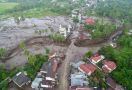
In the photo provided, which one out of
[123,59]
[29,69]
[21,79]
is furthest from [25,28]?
[123,59]

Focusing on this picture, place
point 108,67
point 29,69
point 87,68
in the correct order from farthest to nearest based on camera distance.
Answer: point 108,67
point 29,69
point 87,68

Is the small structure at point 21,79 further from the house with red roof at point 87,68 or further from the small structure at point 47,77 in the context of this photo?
the house with red roof at point 87,68

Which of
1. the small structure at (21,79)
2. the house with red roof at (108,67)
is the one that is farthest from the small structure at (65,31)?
the small structure at (21,79)

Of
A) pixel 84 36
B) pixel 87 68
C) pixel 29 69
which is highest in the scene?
pixel 84 36

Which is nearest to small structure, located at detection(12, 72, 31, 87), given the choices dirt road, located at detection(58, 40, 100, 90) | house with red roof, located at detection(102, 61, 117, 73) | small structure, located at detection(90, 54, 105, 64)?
dirt road, located at detection(58, 40, 100, 90)

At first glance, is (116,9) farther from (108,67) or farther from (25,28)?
(108,67)

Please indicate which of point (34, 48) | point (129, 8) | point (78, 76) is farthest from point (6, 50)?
point (129, 8)

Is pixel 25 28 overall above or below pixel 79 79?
above
